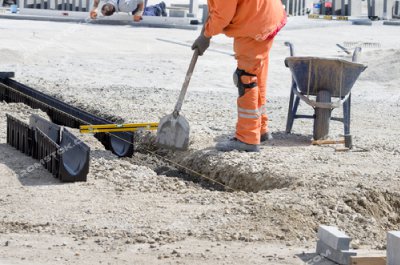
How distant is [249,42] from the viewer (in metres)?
9.62

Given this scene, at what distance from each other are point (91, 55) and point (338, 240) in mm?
12773

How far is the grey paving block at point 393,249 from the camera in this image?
590cm

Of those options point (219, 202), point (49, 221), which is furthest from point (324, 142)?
point (49, 221)

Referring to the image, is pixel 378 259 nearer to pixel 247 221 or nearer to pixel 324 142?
pixel 247 221

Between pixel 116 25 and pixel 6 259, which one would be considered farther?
pixel 116 25

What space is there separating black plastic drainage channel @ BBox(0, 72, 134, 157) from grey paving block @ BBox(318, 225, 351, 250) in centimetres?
402

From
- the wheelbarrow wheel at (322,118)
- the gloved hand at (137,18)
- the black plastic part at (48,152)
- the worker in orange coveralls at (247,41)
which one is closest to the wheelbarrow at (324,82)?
the wheelbarrow wheel at (322,118)

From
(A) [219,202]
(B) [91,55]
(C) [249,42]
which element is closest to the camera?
(A) [219,202]

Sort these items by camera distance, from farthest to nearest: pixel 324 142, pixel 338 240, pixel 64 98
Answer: pixel 64 98 < pixel 324 142 < pixel 338 240

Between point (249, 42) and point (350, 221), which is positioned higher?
point (249, 42)

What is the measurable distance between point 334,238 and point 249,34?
3.68 meters

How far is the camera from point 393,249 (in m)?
5.95

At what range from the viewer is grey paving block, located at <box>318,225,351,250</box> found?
6.16 meters

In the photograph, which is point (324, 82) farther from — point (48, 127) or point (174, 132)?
point (48, 127)
